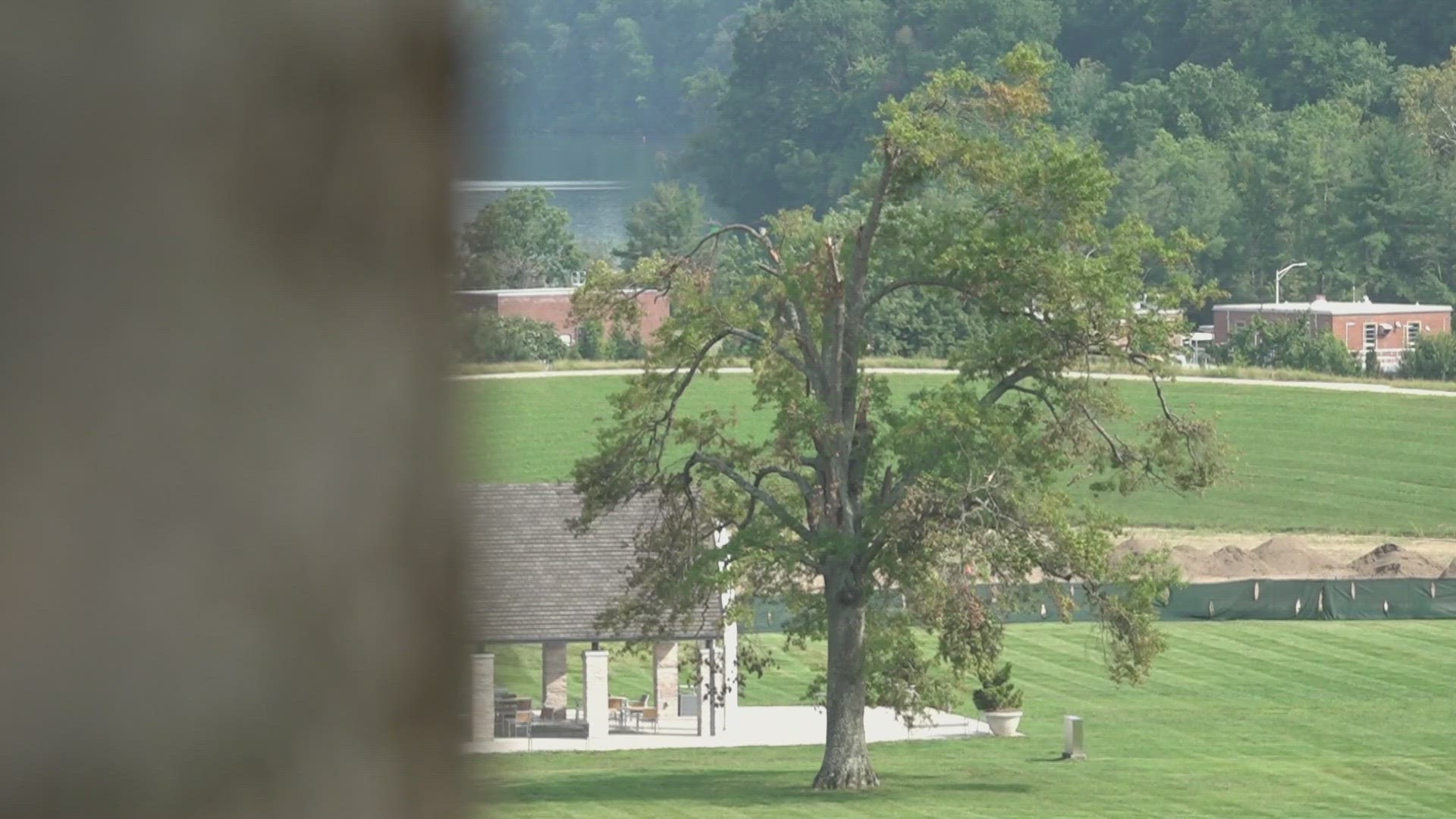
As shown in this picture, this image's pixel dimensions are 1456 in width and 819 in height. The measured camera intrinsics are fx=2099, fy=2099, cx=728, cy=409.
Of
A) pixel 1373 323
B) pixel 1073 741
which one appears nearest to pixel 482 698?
pixel 1073 741

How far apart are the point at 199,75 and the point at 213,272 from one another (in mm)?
76

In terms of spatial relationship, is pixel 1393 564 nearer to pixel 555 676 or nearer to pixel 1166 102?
pixel 555 676

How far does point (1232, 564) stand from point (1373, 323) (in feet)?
127

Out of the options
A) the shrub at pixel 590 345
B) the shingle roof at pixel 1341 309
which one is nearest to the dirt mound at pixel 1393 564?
the shrub at pixel 590 345

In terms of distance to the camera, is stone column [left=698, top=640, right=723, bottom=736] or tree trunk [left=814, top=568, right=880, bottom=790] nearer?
tree trunk [left=814, top=568, right=880, bottom=790]

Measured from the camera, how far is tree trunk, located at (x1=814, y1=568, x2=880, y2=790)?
28891 mm

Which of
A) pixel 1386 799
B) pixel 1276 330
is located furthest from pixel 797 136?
pixel 1386 799

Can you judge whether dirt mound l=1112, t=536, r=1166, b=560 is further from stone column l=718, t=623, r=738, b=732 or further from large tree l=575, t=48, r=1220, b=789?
large tree l=575, t=48, r=1220, b=789

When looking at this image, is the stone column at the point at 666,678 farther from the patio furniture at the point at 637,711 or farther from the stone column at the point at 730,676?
the stone column at the point at 730,676

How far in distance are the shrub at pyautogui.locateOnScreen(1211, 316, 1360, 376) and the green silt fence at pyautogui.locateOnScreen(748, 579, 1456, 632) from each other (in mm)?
40434

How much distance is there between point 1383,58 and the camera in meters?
134

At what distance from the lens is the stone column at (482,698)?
0.99 metres

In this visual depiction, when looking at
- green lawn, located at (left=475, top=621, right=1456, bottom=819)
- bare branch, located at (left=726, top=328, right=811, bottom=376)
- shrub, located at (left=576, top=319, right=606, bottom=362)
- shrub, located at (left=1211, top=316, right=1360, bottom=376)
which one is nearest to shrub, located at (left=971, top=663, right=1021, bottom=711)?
green lawn, located at (left=475, top=621, right=1456, bottom=819)

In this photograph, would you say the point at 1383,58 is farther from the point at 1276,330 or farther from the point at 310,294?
the point at 310,294
